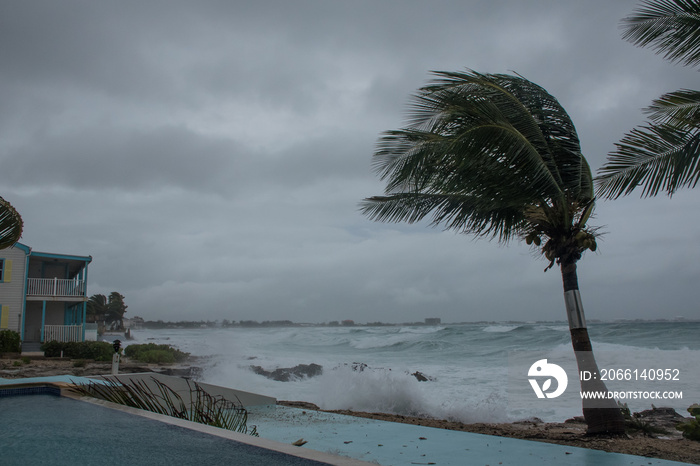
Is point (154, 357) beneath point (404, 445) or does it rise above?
beneath

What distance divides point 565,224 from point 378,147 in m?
2.87

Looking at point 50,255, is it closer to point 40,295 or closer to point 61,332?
point 40,295

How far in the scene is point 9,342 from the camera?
59.9 feet

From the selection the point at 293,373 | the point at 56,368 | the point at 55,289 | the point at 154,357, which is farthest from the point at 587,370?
the point at 55,289

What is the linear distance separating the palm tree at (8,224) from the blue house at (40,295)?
17029mm

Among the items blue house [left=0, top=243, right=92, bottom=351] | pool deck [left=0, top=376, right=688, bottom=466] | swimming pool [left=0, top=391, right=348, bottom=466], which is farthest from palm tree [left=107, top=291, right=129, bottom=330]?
swimming pool [left=0, top=391, right=348, bottom=466]

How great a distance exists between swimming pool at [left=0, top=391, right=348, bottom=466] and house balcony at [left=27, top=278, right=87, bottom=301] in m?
18.7

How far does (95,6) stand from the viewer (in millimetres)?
11164

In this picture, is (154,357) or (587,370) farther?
(154,357)

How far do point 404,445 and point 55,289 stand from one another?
2089 cm

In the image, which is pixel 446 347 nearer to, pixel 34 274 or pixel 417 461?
pixel 34 274

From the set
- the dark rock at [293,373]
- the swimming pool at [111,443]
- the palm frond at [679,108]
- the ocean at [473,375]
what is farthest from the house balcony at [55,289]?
the palm frond at [679,108]

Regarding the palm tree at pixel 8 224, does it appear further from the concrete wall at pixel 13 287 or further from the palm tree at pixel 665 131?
the concrete wall at pixel 13 287

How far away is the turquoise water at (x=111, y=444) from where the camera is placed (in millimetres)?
3436
